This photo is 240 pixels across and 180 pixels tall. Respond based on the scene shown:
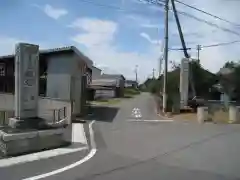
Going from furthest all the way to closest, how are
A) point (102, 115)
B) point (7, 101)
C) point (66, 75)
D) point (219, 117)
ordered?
point (102, 115)
point (7, 101)
point (66, 75)
point (219, 117)

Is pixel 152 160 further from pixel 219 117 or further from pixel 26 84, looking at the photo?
pixel 219 117

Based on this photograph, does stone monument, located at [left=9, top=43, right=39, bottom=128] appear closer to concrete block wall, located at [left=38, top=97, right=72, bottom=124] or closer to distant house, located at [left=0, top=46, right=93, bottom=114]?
concrete block wall, located at [left=38, top=97, right=72, bottom=124]

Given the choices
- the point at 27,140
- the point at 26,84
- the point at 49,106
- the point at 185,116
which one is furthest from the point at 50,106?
the point at 27,140

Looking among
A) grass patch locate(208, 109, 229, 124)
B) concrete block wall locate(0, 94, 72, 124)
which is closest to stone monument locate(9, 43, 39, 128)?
concrete block wall locate(0, 94, 72, 124)

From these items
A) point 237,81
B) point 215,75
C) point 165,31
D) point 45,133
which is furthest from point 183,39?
point 45,133

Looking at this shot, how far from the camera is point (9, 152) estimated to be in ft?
35.3

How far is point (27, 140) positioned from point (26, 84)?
2894mm

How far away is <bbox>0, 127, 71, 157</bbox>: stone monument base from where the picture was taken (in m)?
10.7

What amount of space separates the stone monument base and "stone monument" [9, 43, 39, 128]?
962 millimetres

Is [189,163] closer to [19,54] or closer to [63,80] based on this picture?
[19,54]

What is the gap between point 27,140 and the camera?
446 inches

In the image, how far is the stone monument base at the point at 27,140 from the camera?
35.2ft

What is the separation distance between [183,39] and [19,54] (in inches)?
1054

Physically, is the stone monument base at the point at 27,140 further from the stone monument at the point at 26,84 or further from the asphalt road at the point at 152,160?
the asphalt road at the point at 152,160
